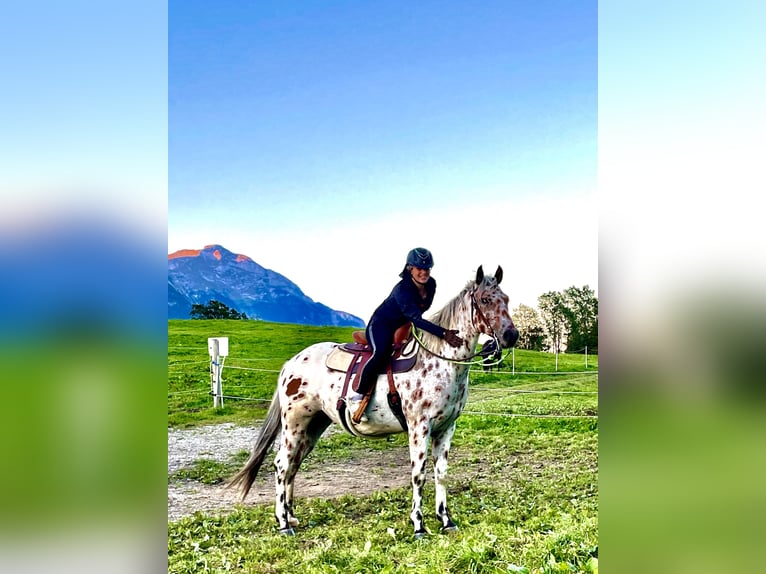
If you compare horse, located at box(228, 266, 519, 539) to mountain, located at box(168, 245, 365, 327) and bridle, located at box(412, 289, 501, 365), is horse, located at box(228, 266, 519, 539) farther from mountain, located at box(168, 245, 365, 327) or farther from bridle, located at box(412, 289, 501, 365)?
mountain, located at box(168, 245, 365, 327)

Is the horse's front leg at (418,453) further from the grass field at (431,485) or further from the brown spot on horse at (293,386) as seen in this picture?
the brown spot on horse at (293,386)

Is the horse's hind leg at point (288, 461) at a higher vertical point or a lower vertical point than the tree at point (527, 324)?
lower

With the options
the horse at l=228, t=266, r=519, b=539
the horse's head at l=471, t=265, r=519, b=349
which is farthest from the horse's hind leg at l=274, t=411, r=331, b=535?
the horse's head at l=471, t=265, r=519, b=349

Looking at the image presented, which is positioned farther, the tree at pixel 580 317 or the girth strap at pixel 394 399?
the tree at pixel 580 317

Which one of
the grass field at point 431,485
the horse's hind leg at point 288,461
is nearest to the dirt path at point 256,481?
the grass field at point 431,485

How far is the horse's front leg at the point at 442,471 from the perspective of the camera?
4.04 metres

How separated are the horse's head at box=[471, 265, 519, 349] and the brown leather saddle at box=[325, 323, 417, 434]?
0.47 meters

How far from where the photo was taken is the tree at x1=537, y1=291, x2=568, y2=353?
5180 mm

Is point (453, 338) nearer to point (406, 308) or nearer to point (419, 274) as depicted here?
point (406, 308)

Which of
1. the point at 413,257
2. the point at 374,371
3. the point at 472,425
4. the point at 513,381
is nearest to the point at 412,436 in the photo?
the point at 374,371

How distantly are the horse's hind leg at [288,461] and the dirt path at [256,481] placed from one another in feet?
1.18

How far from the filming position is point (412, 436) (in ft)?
12.7
